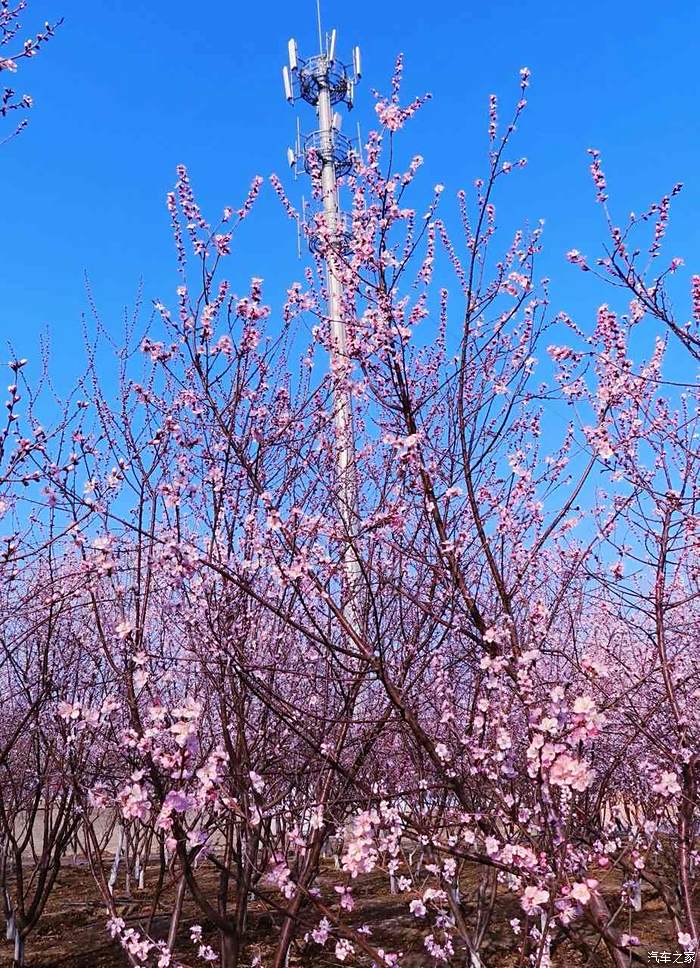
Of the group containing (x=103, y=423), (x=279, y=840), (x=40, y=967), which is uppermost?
(x=103, y=423)

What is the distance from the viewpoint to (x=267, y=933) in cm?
877

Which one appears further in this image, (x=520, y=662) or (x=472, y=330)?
(x=472, y=330)

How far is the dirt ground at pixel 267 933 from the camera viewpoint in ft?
25.1

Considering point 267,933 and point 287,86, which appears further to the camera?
point 287,86

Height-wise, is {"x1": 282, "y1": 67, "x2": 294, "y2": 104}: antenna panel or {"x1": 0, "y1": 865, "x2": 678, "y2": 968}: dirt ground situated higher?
{"x1": 282, "y1": 67, "x2": 294, "y2": 104}: antenna panel

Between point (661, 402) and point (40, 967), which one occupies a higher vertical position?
point (661, 402)

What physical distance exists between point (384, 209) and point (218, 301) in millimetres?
1203

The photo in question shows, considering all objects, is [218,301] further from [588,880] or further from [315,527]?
[588,880]

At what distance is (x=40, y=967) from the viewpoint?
7.90 m

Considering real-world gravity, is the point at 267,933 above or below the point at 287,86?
below

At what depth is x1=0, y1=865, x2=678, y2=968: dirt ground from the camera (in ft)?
25.1

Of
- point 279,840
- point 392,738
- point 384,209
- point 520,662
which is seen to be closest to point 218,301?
point 384,209

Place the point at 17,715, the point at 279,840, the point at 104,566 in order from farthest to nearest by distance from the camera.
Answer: the point at 17,715 < the point at 279,840 < the point at 104,566

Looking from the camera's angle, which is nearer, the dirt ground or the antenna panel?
the dirt ground
